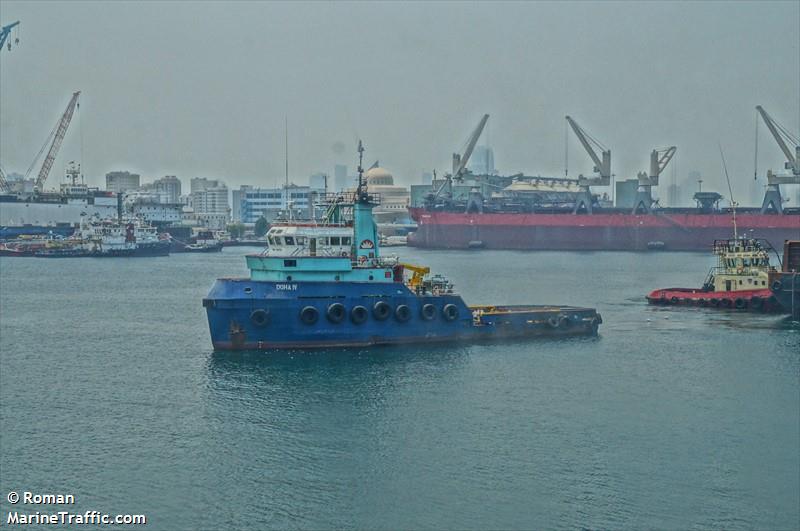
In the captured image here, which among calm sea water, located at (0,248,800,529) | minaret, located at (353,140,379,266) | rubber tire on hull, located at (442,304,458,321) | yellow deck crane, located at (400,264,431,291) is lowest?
calm sea water, located at (0,248,800,529)

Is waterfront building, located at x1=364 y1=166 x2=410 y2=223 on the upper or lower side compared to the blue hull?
upper

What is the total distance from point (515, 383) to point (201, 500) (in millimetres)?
12038

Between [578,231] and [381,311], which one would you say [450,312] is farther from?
[578,231]

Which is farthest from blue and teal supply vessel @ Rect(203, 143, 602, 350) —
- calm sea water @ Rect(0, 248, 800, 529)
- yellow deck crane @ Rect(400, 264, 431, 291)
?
calm sea water @ Rect(0, 248, 800, 529)

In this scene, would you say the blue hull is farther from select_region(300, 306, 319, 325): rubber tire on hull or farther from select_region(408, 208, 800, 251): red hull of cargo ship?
select_region(408, 208, 800, 251): red hull of cargo ship

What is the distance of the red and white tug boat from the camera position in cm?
4600

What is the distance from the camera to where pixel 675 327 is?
40219mm

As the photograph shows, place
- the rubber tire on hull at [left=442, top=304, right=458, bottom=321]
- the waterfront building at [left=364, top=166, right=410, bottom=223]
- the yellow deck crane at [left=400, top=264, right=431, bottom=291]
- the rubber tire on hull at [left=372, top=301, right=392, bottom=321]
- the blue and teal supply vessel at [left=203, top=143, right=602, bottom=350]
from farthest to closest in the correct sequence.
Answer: the waterfront building at [left=364, top=166, right=410, bottom=223] → the yellow deck crane at [left=400, top=264, right=431, bottom=291] → the rubber tire on hull at [left=442, top=304, right=458, bottom=321] → the rubber tire on hull at [left=372, top=301, right=392, bottom=321] → the blue and teal supply vessel at [left=203, top=143, right=602, bottom=350]

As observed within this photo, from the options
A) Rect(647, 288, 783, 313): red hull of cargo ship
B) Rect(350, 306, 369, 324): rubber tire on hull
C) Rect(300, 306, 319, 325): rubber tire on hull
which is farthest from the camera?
Rect(647, 288, 783, 313): red hull of cargo ship

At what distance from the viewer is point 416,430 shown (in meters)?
22.5

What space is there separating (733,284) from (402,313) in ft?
76.6

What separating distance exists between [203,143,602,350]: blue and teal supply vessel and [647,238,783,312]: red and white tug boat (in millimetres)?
19148

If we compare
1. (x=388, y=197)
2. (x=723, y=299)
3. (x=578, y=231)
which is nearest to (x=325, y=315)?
(x=723, y=299)

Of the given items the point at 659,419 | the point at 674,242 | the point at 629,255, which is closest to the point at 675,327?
the point at 659,419
